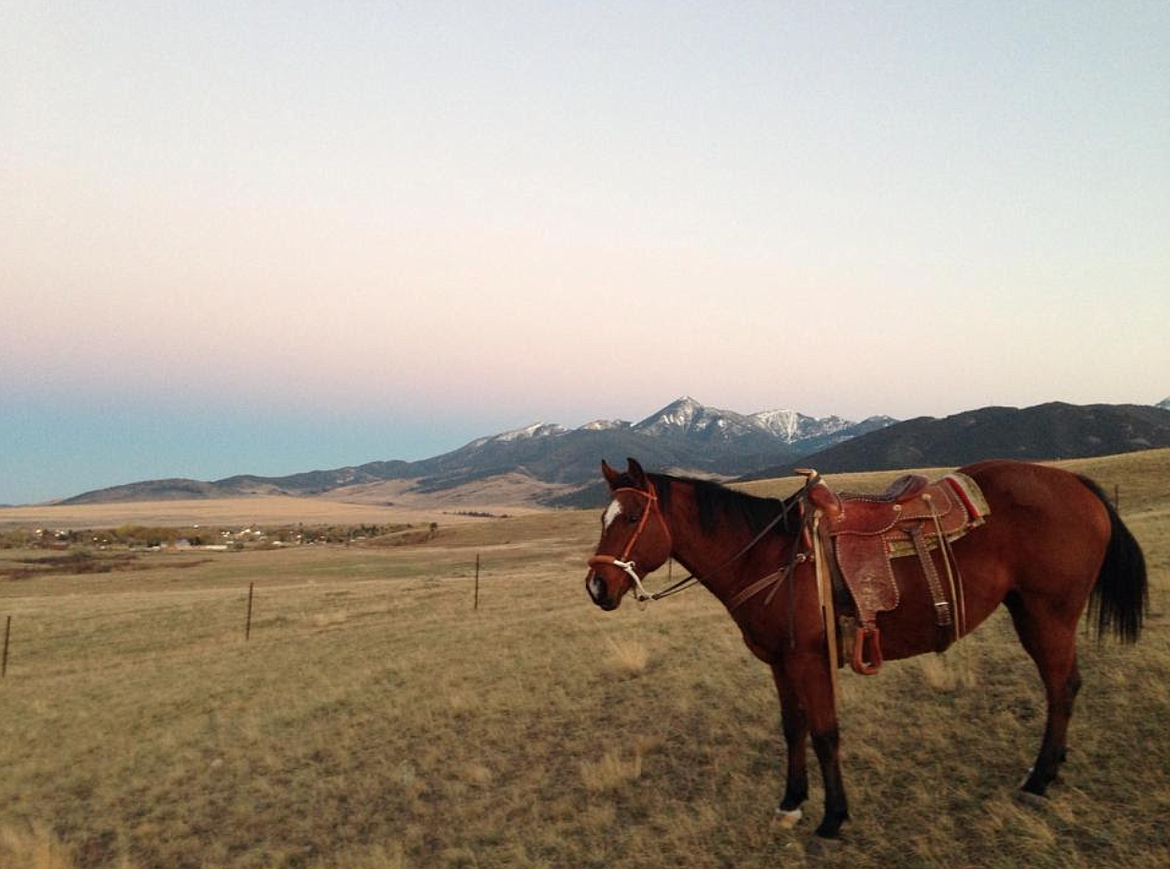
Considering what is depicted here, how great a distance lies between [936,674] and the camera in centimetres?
794

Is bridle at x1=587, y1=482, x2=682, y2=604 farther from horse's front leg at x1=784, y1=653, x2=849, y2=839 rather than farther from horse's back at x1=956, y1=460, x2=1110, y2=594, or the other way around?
horse's back at x1=956, y1=460, x2=1110, y2=594

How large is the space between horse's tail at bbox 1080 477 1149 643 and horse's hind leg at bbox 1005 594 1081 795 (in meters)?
0.63

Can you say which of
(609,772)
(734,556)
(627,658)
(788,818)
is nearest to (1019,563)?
(734,556)

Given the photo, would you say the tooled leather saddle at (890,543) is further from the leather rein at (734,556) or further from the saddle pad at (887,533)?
the leather rein at (734,556)

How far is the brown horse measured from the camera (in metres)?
5.30

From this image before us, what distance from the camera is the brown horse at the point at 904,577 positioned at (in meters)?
5.30

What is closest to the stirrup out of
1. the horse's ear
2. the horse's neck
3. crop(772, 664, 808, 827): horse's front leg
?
crop(772, 664, 808, 827): horse's front leg

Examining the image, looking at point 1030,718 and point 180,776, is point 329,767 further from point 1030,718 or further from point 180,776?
point 1030,718

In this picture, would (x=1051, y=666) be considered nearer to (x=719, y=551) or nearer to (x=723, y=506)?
(x=719, y=551)

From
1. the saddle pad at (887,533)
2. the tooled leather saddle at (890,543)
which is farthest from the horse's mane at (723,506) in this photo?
the saddle pad at (887,533)

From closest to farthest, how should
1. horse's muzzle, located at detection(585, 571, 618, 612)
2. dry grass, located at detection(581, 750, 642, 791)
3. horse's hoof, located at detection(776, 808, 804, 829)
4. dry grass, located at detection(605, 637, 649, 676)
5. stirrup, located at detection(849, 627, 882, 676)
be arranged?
stirrup, located at detection(849, 627, 882, 676) < horse's muzzle, located at detection(585, 571, 618, 612) < horse's hoof, located at detection(776, 808, 804, 829) < dry grass, located at detection(581, 750, 642, 791) < dry grass, located at detection(605, 637, 649, 676)

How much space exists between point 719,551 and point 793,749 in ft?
6.07

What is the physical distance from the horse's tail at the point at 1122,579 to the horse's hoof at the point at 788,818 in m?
3.16

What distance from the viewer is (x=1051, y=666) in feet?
17.4
